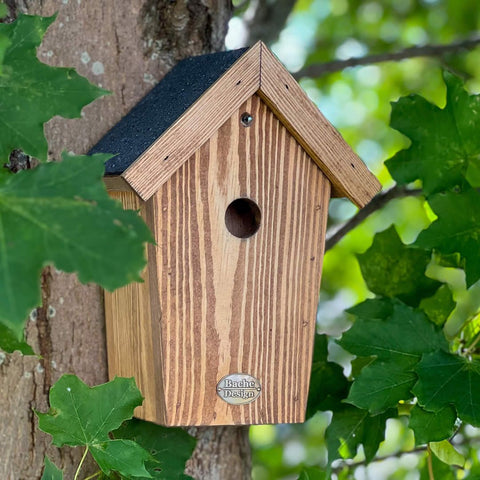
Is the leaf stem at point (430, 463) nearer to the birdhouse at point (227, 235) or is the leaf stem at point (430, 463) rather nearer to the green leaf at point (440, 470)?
the green leaf at point (440, 470)

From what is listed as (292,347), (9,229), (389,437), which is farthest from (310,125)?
(389,437)

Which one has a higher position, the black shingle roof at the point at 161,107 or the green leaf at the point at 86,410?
the black shingle roof at the point at 161,107

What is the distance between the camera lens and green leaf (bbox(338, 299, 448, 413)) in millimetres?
2064

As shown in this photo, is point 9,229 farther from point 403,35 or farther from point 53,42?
point 403,35

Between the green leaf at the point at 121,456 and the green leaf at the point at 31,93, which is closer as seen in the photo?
the green leaf at the point at 31,93

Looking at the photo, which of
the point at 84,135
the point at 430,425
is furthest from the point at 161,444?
the point at 84,135

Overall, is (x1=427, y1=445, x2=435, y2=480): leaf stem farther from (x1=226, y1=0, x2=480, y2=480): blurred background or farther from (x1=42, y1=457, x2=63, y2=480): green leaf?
(x1=226, y1=0, x2=480, y2=480): blurred background

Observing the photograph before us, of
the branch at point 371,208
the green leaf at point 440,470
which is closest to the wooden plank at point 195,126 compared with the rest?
the branch at point 371,208

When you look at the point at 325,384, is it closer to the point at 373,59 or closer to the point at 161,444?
the point at 161,444

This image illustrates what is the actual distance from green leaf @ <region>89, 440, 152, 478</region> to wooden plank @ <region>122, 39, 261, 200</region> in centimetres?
49

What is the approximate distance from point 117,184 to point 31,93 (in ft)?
1.01

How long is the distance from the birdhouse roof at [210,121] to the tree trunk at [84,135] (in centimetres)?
7

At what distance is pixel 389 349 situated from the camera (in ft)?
6.97

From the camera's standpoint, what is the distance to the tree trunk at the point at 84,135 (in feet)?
6.68
